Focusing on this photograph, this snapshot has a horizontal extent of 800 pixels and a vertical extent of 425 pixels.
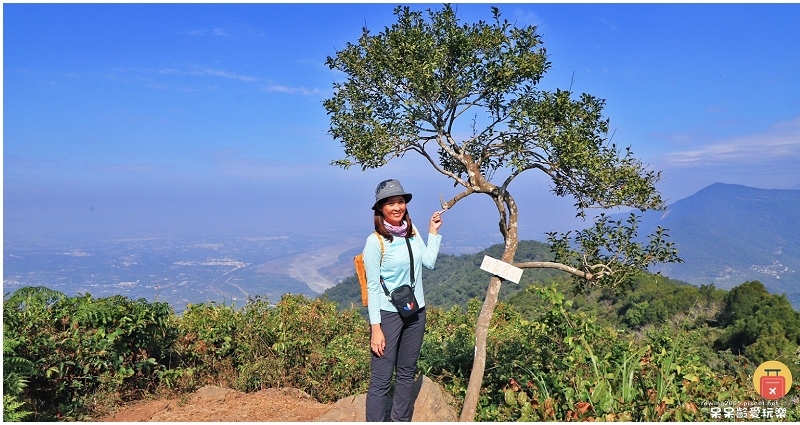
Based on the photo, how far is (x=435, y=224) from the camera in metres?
4.82

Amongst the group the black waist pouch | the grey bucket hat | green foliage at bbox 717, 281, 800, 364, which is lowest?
green foliage at bbox 717, 281, 800, 364

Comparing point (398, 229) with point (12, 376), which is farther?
point (12, 376)

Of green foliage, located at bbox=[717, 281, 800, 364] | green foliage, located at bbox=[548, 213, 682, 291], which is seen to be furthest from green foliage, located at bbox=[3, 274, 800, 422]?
green foliage, located at bbox=[717, 281, 800, 364]

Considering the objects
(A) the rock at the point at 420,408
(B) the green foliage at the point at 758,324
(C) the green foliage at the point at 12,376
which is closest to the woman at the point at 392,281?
(A) the rock at the point at 420,408

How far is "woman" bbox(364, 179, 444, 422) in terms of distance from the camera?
14.7 feet

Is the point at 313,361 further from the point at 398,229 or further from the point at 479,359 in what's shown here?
the point at 398,229

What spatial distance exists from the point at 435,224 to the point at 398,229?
408 millimetres

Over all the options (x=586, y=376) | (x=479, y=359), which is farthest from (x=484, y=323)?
(x=586, y=376)

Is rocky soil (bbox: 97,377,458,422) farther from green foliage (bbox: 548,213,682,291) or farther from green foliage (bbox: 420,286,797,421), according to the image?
green foliage (bbox: 548,213,682,291)

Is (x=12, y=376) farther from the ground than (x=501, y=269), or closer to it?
closer to it

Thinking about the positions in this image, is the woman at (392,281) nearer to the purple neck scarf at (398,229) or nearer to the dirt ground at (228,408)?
the purple neck scarf at (398,229)

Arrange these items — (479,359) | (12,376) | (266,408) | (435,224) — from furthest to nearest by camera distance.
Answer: (266,408) → (479,359) → (12,376) → (435,224)

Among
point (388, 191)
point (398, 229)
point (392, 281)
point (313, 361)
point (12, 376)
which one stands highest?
point (388, 191)

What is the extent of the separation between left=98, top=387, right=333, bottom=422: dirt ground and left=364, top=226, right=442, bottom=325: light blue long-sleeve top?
83.3 inches
